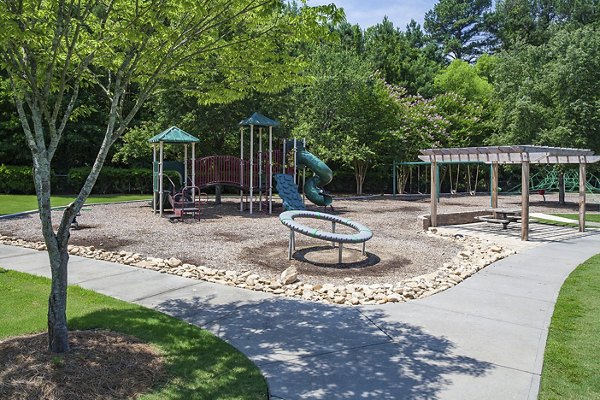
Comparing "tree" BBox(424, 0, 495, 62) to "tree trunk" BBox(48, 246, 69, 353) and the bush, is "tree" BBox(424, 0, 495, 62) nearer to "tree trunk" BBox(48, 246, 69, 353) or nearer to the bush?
the bush

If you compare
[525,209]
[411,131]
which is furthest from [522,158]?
[411,131]

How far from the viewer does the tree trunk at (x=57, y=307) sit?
4.12 meters

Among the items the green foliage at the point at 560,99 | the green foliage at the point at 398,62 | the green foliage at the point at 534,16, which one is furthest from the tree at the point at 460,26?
the green foliage at the point at 560,99

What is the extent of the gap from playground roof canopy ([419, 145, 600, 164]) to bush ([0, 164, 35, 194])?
18.5 m

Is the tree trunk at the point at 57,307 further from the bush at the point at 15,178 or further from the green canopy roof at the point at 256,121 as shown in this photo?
the bush at the point at 15,178

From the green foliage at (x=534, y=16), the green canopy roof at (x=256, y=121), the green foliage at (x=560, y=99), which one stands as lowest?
the green canopy roof at (x=256, y=121)

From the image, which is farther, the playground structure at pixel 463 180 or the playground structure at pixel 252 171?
the playground structure at pixel 463 180

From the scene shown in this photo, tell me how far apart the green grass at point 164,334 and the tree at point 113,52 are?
912mm

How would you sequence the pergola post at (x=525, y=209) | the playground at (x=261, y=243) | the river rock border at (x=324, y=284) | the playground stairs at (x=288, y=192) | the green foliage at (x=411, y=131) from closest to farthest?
the river rock border at (x=324, y=284)
the playground at (x=261, y=243)
the pergola post at (x=525, y=209)
the playground stairs at (x=288, y=192)
the green foliage at (x=411, y=131)

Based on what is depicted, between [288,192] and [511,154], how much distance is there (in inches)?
296

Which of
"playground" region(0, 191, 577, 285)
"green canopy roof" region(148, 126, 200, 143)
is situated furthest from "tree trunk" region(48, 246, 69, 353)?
"green canopy roof" region(148, 126, 200, 143)

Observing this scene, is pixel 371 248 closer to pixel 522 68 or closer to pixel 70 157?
pixel 522 68

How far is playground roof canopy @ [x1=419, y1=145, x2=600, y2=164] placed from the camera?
39.5 feet

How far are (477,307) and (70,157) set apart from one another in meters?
26.7
